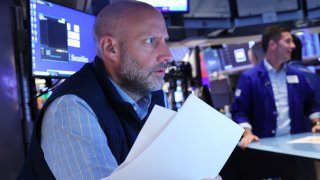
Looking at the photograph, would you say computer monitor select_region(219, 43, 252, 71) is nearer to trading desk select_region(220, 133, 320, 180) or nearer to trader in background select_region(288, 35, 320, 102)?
trader in background select_region(288, 35, 320, 102)


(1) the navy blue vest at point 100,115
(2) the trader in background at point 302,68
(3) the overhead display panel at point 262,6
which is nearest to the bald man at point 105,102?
(1) the navy blue vest at point 100,115

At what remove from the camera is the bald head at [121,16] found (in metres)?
1.18

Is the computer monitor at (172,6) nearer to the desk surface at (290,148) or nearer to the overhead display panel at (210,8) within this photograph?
the overhead display panel at (210,8)

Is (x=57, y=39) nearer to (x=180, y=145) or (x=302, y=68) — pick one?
(x=180, y=145)

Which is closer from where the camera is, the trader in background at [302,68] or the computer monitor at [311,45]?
the trader in background at [302,68]

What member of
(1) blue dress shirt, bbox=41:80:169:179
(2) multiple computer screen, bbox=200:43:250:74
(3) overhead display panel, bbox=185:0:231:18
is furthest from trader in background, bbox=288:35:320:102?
(1) blue dress shirt, bbox=41:80:169:179

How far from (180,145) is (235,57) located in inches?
173

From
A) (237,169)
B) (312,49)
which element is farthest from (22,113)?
(312,49)

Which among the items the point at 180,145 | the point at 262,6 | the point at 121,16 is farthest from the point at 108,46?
the point at 262,6

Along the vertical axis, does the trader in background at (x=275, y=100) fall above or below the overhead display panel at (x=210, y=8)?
below

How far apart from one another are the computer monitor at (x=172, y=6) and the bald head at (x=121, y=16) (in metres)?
1.34

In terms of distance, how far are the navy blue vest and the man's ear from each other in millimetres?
69

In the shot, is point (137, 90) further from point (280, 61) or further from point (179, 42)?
point (179, 42)

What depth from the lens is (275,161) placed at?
6.29 ft
